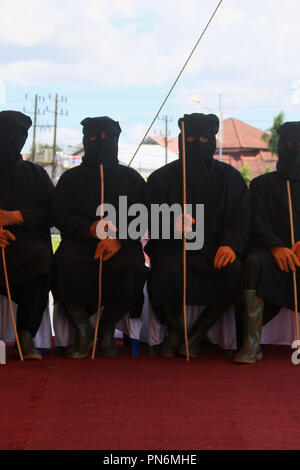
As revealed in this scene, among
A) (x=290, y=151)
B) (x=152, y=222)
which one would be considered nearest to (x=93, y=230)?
(x=152, y=222)

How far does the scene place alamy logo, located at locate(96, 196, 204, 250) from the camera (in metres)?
5.07

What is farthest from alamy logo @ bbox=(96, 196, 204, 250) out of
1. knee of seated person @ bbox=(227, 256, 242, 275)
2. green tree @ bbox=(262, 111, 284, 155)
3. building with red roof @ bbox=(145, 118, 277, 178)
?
building with red roof @ bbox=(145, 118, 277, 178)

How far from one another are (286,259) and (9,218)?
6.46 feet

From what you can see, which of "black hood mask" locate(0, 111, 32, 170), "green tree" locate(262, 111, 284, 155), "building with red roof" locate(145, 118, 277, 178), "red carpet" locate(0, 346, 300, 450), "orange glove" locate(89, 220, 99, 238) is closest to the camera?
"red carpet" locate(0, 346, 300, 450)

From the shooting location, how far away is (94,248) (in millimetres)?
5141

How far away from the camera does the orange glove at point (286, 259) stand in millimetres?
4980

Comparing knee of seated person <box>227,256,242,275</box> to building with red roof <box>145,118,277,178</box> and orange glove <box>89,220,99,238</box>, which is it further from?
building with red roof <box>145,118,277,178</box>

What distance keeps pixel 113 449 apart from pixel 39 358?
1982mm

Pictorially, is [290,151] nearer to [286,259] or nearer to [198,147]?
[198,147]

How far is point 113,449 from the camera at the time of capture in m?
2.97

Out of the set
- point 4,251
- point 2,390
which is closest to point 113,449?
point 2,390

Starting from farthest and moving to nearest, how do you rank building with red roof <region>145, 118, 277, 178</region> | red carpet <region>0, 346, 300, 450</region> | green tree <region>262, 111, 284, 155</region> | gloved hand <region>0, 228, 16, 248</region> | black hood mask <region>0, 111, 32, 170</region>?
building with red roof <region>145, 118, 277, 178</region> < green tree <region>262, 111, 284, 155</region> < black hood mask <region>0, 111, 32, 170</region> < gloved hand <region>0, 228, 16, 248</region> < red carpet <region>0, 346, 300, 450</region>

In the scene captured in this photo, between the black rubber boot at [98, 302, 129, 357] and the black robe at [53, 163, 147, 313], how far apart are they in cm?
Answer: 6
